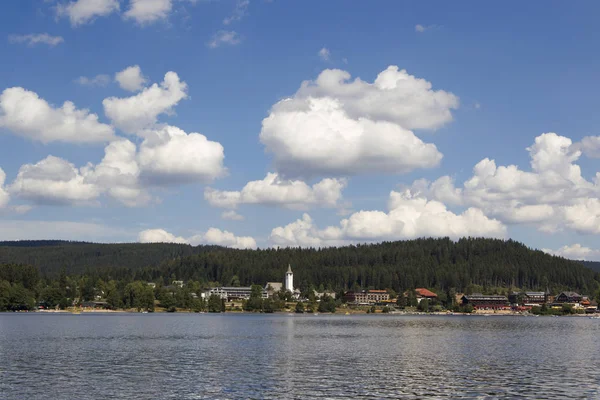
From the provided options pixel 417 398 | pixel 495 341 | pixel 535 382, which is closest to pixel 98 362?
pixel 417 398

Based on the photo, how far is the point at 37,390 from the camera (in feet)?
180

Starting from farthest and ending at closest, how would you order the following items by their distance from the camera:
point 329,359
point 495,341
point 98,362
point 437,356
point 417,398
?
point 495,341
point 437,356
point 329,359
point 98,362
point 417,398

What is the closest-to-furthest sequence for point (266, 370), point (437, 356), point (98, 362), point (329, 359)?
point (266, 370) → point (98, 362) → point (329, 359) → point (437, 356)

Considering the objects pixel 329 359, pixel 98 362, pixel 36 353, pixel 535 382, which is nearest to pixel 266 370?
pixel 329 359

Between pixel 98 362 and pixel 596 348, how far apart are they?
72.1 metres

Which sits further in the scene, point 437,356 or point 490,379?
point 437,356

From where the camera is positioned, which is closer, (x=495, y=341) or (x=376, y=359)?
(x=376, y=359)

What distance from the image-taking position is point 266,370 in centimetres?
6850

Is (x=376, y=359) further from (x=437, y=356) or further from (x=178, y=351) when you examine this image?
(x=178, y=351)

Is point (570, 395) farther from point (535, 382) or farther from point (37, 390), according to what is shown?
point (37, 390)

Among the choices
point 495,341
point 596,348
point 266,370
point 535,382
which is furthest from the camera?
point 495,341

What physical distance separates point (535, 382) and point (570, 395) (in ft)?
24.7

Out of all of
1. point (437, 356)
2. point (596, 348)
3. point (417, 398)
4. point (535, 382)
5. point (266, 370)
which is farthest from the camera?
point (596, 348)

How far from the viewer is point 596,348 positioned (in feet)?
327
